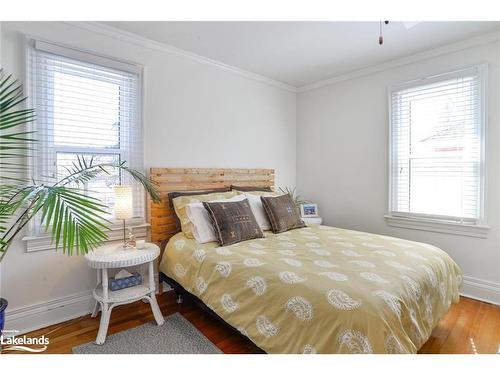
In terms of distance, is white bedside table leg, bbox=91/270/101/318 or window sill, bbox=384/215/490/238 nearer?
white bedside table leg, bbox=91/270/101/318

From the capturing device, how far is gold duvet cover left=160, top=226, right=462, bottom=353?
1284 millimetres

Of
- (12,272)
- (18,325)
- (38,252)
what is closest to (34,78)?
(38,252)

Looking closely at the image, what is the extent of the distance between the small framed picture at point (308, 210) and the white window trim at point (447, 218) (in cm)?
91

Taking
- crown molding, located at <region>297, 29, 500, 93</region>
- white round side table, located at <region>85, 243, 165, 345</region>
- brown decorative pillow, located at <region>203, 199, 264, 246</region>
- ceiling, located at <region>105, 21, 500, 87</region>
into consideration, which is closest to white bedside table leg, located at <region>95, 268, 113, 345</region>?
white round side table, located at <region>85, 243, 165, 345</region>

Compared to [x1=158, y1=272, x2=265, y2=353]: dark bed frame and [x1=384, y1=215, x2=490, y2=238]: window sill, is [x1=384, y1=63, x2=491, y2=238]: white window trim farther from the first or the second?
[x1=158, y1=272, x2=265, y2=353]: dark bed frame

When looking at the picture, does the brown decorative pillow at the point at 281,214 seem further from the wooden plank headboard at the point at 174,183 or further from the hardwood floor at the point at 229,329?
the hardwood floor at the point at 229,329

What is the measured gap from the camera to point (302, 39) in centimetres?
267

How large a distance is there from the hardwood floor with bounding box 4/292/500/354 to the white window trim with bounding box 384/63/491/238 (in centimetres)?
70

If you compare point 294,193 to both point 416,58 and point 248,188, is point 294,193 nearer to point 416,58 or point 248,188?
point 248,188

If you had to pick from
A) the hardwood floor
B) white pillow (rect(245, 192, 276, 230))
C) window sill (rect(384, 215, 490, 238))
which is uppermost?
white pillow (rect(245, 192, 276, 230))

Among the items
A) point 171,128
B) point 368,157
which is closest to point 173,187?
point 171,128

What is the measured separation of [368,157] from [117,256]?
3011 mm
